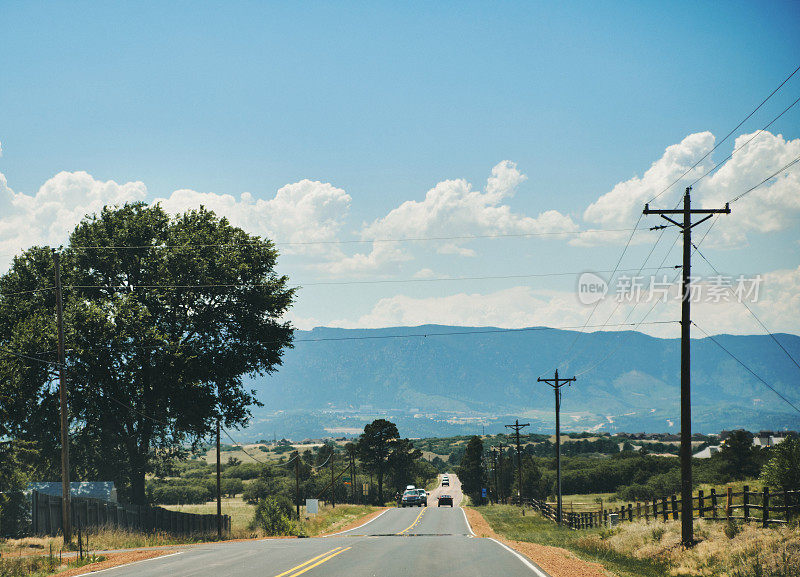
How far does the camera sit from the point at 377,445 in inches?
5007

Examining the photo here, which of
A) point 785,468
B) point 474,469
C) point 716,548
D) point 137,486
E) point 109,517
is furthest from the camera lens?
point 474,469

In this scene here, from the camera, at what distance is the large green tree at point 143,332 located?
4019 cm

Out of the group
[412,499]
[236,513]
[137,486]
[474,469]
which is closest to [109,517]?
[137,486]

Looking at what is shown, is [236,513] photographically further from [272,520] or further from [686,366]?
[686,366]

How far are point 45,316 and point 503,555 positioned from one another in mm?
32574

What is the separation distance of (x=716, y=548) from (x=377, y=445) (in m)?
107

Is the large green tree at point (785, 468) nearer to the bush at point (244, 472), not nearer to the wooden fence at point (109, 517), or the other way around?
the wooden fence at point (109, 517)

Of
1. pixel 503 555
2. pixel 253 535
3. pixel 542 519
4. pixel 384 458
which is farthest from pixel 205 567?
pixel 384 458

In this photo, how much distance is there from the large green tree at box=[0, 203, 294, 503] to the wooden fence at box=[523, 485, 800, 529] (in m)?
24.4

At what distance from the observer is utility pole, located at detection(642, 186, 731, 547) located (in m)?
25.4

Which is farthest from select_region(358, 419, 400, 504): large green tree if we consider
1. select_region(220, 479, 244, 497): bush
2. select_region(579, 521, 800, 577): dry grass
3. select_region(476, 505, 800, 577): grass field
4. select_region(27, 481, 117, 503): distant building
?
select_region(579, 521, 800, 577): dry grass

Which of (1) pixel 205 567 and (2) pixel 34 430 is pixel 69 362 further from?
(1) pixel 205 567

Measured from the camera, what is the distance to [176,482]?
433 ft

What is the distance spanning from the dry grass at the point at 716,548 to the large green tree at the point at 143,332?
997 inches
